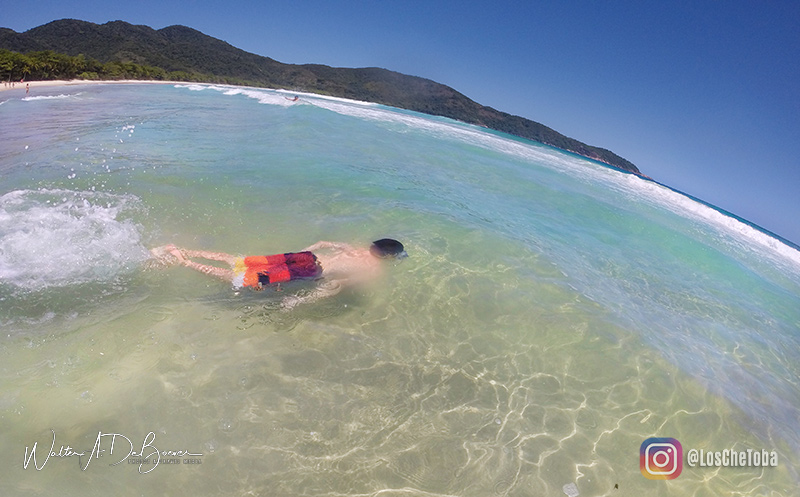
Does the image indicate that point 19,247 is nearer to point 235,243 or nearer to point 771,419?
point 235,243

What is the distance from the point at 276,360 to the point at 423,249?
4755 mm

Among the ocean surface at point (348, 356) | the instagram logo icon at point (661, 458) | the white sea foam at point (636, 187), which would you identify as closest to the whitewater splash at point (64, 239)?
the ocean surface at point (348, 356)

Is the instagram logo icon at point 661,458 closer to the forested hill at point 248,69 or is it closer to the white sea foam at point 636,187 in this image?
the white sea foam at point 636,187

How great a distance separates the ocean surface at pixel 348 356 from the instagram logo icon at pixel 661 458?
3.9 inches

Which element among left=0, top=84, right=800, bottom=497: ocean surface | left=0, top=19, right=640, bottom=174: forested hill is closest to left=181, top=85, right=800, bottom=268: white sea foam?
left=0, top=84, right=800, bottom=497: ocean surface

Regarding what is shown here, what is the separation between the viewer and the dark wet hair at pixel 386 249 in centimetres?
761

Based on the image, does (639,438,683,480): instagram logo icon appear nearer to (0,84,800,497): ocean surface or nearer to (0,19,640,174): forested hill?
(0,84,800,497): ocean surface

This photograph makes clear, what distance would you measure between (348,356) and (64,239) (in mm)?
5960

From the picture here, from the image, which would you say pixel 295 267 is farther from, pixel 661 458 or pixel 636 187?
pixel 636 187

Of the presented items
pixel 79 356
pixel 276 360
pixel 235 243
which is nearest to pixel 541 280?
pixel 276 360

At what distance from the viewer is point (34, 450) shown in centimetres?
330

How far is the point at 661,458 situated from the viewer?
463cm

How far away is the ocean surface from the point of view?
362cm

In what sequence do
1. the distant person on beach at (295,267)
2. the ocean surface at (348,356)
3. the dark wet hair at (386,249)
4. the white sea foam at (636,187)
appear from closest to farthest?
the ocean surface at (348,356) < the distant person on beach at (295,267) < the dark wet hair at (386,249) < the white sea foam at (636,187)
